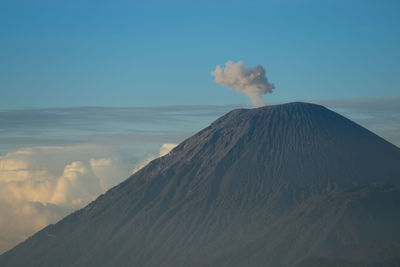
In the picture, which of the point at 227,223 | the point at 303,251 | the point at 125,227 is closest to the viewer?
the point at 303,251

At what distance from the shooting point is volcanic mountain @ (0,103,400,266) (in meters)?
143

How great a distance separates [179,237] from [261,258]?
29.7 m

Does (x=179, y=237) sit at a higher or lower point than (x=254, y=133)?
lower

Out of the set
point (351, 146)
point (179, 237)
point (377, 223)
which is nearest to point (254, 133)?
point (351, 146)

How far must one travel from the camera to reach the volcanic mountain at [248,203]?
142625mm

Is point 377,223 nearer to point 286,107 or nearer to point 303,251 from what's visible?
point 303,251

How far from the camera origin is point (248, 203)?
166 meters

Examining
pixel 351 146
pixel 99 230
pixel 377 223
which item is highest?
pixel 351 146

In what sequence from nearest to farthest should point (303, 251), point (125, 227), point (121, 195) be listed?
1. point (303, 251)
2. point (125, 227)
3. point (121, 195)

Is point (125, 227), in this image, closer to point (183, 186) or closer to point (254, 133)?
point (183, 186)

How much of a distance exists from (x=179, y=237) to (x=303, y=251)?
36.6 meters

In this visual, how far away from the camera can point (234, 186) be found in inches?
6777

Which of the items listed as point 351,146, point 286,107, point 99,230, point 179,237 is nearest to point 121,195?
point 99,230

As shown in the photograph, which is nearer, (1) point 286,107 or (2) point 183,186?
(2) point 183,186
